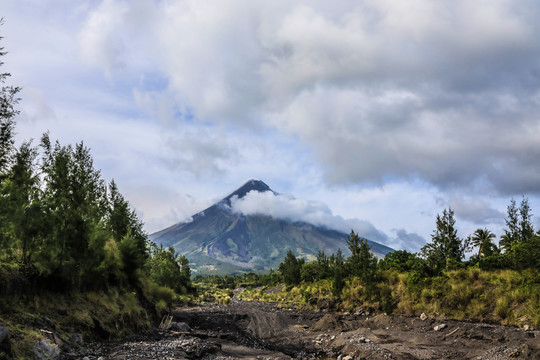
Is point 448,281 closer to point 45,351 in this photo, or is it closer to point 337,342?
point 337,342

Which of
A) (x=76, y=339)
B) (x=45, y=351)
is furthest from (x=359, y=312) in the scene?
(x=45, y=351)

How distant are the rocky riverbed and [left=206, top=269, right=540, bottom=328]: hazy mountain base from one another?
7.80 feet

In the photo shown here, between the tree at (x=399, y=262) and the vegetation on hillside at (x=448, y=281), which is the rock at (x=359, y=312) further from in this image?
the tree at (x=399, y=262)

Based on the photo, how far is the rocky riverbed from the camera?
854 inches

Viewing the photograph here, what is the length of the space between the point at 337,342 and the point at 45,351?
2403 cm

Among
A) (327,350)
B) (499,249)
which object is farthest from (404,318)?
(499,249)

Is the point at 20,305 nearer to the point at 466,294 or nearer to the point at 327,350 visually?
the point at 327,350

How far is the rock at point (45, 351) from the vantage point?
52.3 feet

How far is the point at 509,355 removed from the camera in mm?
22125

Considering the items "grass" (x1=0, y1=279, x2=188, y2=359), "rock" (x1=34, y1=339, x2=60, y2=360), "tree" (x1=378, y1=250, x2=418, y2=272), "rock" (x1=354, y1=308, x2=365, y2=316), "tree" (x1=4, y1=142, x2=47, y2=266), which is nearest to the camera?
"rock" (x1=34, y1=339, x2=60, y2=360)

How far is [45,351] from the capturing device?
648 inches

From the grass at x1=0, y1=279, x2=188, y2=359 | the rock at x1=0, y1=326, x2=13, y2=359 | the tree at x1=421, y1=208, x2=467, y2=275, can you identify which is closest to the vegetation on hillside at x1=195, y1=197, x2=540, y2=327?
the tree at x1=421, y1=208, x2=467, y2=275

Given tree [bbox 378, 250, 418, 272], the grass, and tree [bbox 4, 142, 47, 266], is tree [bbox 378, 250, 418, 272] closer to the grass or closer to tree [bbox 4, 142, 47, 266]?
the grass

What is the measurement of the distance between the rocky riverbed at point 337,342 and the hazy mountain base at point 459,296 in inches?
93.6
